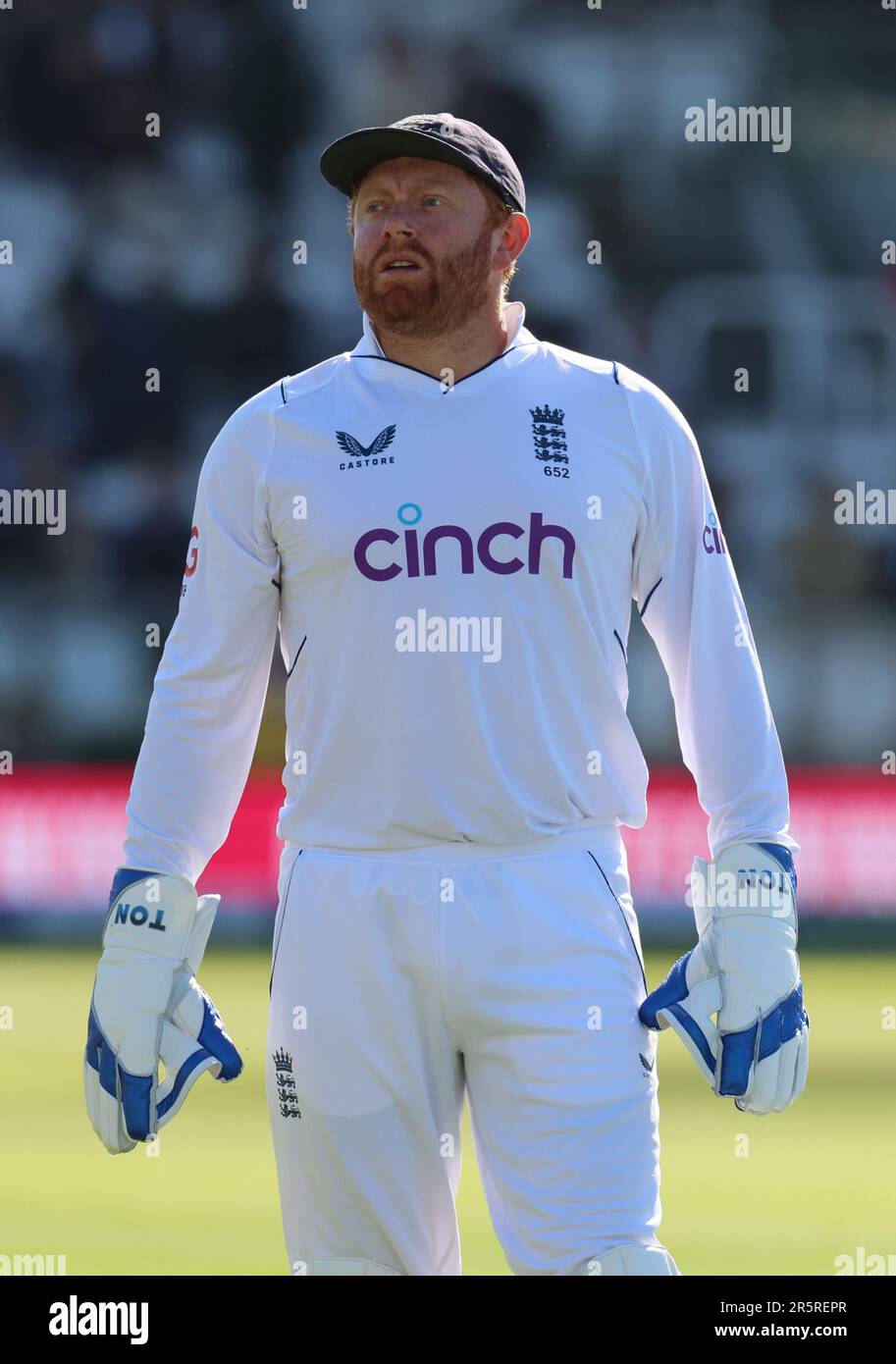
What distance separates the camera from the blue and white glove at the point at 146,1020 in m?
3.23

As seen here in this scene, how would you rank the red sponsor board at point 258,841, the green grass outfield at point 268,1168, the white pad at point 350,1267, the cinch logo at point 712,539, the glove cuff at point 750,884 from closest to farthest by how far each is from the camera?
1. the white pad at point 350,1267
2. the glove cuff at point 750,884
3. the cinch logo at point 712,539
4. the green grass outfield at point 268,1168
5. the red sponsor board at point 258,841

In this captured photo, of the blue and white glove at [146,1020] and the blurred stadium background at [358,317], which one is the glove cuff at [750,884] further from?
the blurred stadium background at [358,317]

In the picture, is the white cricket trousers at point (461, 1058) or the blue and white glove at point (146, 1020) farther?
the blue and white glove at point (146, 1020)

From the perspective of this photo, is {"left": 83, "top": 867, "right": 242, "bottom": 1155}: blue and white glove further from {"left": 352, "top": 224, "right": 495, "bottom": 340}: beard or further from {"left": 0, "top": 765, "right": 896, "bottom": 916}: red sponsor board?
{"left": 0, "top": 765, "right": 896, "bottom": 916}: red sponsor board

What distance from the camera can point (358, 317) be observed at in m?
12.9

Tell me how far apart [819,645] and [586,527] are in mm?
8433

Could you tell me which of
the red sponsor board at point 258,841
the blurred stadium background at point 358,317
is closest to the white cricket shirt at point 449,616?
the blurred stadium background at point 358,317

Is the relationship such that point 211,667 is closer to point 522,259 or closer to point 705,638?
point 705,638

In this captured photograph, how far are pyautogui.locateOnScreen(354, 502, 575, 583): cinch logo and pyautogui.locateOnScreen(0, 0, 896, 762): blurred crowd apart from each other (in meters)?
8.42

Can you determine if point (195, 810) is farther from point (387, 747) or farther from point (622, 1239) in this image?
point (622, 1239)

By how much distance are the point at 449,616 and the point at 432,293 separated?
52 cm

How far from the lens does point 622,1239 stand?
A: 305cm

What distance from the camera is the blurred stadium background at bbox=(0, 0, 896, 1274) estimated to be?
33.0 ft

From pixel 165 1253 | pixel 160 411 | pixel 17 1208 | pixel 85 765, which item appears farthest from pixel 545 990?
pixel 160 411
